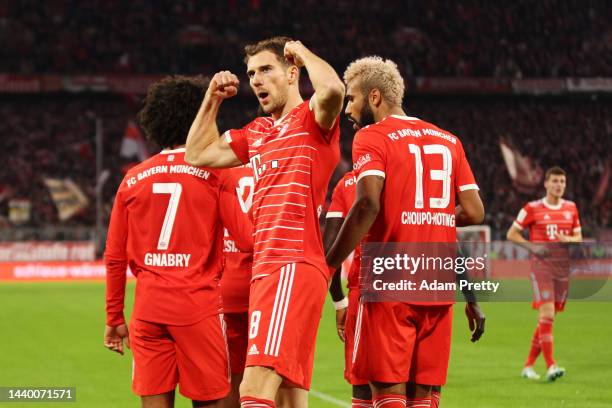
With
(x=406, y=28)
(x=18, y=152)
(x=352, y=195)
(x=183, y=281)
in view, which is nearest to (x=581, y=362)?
(x=352, y=195)

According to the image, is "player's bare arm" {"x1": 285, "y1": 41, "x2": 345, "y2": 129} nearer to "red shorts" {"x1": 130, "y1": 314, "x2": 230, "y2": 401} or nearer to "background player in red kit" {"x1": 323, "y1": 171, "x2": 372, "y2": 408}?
"background player in red kit" {"x1": 323, "y1": 171, "x2": 372, "y2": 408}

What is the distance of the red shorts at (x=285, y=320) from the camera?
439cm

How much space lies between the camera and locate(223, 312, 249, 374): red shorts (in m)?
5.82

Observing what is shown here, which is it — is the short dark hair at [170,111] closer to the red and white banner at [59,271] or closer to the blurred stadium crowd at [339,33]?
the red and white banner at [59,271]

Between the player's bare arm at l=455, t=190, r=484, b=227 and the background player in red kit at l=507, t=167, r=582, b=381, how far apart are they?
5.70 m

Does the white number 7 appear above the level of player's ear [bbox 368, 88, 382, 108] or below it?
below

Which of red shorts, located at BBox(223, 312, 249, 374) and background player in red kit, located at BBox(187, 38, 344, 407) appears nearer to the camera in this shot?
background player in red kit, located at BBox(187, 38, 344, 407)

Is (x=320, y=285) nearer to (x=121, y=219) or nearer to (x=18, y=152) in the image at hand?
(x=121, y=219)

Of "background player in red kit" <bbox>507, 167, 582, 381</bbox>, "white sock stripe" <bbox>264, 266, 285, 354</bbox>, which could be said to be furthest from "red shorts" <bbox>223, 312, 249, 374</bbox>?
"background player in red kit" <bbox>507, 167, 582, 381</bbox>

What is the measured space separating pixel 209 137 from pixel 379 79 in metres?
0.96

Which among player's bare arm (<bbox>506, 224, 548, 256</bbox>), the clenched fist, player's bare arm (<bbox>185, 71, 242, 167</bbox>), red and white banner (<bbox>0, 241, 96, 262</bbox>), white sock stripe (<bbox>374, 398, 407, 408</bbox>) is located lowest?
white sock stripe (<bbox>374, 398, 407, 408</bbox>)

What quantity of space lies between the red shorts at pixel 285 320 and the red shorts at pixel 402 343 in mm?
544

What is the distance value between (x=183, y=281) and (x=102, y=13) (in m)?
40.9

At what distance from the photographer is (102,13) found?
44000 mm
